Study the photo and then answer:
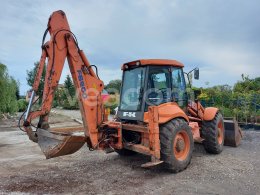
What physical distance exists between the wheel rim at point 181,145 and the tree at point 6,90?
14415mm

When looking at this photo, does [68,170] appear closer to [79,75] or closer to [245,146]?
[79,75]

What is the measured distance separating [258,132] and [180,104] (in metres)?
4.85

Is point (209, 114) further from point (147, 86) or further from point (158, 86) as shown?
point (147, 86)

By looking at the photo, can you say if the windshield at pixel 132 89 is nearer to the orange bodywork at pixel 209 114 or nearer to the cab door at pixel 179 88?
the cab door at pixel 179 88

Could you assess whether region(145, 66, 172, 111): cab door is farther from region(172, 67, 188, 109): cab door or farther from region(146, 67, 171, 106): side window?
region(172, 67, 188, 109): cab door

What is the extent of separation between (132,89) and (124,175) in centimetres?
179

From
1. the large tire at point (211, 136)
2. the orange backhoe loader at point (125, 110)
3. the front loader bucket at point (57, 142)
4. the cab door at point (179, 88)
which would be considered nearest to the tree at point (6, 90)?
the orange backhoe loader at point (125, 110)

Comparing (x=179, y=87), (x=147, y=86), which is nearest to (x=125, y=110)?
(x=147, y=86)

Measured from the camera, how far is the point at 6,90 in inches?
690

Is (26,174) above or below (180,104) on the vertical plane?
below

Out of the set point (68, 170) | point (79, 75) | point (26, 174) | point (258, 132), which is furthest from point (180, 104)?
point (258, 132)

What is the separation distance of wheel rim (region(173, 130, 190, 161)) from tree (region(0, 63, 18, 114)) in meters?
14.4

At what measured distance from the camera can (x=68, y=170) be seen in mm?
5906

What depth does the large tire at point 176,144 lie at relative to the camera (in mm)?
5340
